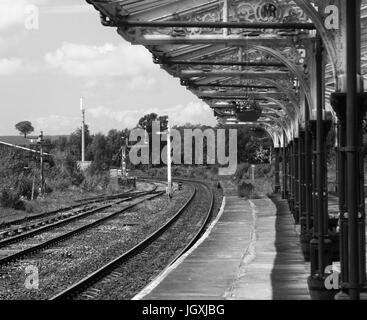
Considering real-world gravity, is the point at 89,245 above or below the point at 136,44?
below

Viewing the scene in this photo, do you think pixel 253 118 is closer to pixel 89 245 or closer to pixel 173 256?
pixel 173 256

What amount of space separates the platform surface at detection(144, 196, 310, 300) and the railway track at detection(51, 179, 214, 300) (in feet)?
3.35

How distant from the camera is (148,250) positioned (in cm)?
1806

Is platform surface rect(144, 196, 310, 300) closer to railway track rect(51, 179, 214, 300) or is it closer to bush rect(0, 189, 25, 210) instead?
railway track rect(51, 179, 214, 300)

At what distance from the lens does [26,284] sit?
12820mm

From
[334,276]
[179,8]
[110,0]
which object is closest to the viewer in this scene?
[334,276]

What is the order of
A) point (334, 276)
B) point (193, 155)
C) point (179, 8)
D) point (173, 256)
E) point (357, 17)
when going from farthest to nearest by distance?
point (193, 155), point (173, 256), point (179, 8), point (334, 276), point (357, 17)

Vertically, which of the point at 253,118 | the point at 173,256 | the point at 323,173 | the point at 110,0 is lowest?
the point at 173,256

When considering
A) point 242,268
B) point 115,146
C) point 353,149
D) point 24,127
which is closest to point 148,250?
point 242,268

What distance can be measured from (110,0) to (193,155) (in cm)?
7471

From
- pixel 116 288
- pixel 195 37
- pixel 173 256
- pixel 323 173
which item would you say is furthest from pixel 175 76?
pixel 323 173

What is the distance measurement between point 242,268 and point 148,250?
18.1ft

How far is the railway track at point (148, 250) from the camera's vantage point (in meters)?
12.0

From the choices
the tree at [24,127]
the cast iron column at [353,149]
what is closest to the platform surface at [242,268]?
the cast iron column at [353,149]
